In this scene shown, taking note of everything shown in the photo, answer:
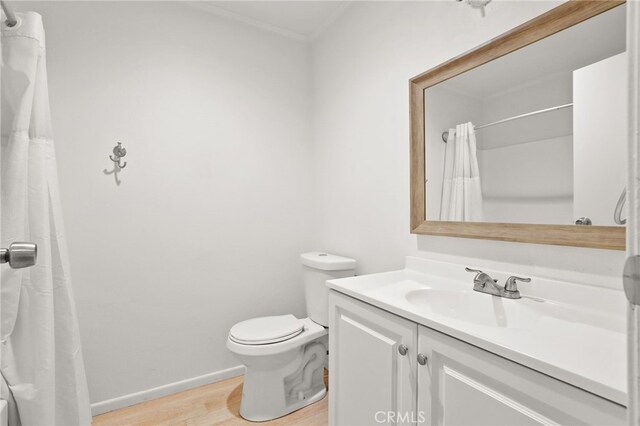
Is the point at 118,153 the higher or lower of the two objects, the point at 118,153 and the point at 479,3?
the lower

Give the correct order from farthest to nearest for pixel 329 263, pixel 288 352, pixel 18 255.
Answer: pixel 329 263, pixel 288 352, pixel 18 255

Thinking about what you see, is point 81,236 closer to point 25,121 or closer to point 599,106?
point 25,121

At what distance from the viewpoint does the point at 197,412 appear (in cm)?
169

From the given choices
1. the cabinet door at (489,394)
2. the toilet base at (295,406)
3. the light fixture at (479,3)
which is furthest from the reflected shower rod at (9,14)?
the toilet base at (295,406)

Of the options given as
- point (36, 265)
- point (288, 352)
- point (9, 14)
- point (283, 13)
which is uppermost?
point (283, 13)

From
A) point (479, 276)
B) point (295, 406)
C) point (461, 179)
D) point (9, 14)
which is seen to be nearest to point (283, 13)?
point (9, 14)

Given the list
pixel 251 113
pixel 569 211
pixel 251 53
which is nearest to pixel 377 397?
pixel 569 211

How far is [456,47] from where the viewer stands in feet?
4.29

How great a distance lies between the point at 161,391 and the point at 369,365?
1445mm

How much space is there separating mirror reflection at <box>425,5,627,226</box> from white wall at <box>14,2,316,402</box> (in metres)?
1.16

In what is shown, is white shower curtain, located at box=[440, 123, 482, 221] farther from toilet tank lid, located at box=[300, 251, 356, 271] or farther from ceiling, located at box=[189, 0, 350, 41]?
ceiling, located at box=[189, 0, 350, 41]

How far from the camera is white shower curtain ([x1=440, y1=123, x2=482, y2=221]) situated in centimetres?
128

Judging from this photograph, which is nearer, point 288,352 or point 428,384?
point 428,384

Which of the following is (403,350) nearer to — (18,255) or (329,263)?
(329,263)
